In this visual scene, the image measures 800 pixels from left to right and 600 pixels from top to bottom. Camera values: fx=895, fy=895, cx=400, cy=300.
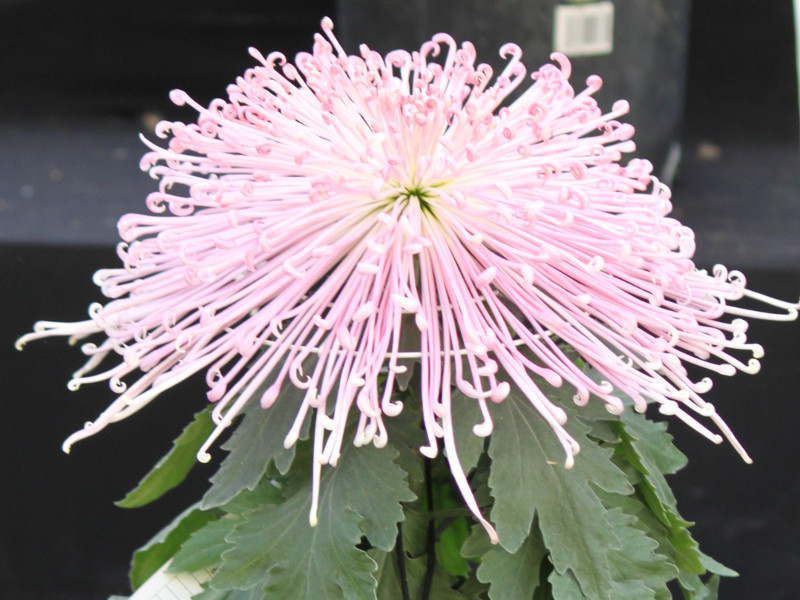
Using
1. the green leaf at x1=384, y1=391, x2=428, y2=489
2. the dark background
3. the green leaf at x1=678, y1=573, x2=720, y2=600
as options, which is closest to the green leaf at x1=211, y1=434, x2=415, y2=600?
the green leaf at x1=384, y1=391, x2=428, y2=489

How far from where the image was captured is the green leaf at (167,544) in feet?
1.34

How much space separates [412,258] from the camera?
300 millimetres

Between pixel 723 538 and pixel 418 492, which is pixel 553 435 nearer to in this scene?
pixel 418 492

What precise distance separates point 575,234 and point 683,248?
0.14 ft

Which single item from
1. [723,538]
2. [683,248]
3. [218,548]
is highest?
[683,248]

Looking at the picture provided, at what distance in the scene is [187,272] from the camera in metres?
0.30

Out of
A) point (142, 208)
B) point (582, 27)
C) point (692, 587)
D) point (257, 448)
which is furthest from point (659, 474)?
point (142, 208)

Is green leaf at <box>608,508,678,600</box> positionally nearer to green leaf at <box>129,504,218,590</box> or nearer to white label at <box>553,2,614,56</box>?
green leaf at <box>129,504,218,590</box>

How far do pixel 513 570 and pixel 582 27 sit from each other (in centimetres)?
58

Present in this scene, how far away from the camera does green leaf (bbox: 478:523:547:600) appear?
30cm

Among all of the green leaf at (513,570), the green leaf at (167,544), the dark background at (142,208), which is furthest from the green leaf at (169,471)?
the dark background at (142,208)

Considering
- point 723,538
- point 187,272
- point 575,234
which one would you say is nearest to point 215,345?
point 187,272

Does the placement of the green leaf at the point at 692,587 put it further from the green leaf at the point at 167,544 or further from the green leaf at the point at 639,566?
the green leaf at the point at 167,544

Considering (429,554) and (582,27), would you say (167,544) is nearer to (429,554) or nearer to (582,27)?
(429,554)
